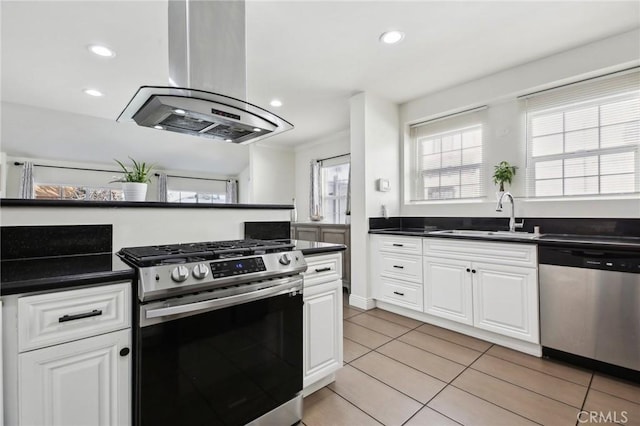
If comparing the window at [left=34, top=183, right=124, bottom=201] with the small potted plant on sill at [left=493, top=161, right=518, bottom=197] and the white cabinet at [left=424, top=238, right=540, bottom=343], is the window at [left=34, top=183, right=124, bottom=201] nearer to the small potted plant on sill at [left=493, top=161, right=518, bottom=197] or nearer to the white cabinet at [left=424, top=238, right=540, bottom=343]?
Answer: the white cabinet at [left=424, top=238, right=540, bottom=343]

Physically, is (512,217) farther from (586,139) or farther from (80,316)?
(80,316)

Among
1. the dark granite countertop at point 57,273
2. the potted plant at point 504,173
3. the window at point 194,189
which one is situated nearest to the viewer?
the dark granite countertop at point 57,273

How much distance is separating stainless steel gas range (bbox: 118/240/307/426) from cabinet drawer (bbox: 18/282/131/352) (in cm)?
7

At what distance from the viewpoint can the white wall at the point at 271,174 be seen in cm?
564

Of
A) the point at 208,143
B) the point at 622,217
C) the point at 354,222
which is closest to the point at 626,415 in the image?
the point at 622,217

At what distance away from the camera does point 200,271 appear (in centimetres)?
117

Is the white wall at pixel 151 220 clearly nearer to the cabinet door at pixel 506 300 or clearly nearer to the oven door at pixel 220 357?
the oven door at pixel 220 357

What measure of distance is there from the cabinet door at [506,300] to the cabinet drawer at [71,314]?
2.54 metres

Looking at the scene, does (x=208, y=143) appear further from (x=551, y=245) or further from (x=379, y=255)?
(x=551, y=245)

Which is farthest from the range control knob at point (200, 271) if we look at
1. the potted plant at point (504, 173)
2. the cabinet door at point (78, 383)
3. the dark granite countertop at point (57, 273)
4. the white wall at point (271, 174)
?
the white wall at point (271, 174)

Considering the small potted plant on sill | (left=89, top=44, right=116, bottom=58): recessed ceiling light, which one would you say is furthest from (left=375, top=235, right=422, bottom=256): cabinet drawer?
(left=89, top=44, right=116, bottom=58): recessed ceiling light

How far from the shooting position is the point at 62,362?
97 cm

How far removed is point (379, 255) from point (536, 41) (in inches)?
95.2

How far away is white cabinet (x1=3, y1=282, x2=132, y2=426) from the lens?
2.99ft
